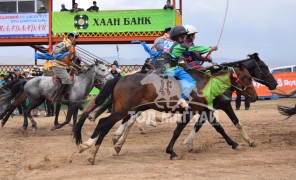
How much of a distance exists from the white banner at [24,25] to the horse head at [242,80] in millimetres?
16095

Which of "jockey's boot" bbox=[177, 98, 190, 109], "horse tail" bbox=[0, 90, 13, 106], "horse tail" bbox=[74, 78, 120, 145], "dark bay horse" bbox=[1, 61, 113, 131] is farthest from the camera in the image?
"horse tail" bbox=[0, 90, 13, 106]

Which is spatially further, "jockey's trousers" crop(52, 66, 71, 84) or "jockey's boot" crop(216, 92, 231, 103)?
"jockey's trousers" crop(52, 66, 71, 84)

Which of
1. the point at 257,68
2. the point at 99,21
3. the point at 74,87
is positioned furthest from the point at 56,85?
the point at 99,21

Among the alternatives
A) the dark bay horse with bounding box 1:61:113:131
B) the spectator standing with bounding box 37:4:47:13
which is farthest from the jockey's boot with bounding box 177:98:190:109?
the spectator standing with bounding box 37:4:47:13

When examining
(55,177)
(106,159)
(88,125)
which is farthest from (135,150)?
(88,125)

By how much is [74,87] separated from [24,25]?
1216cm

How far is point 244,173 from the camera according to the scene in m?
7.37

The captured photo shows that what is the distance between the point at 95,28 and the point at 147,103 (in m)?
15.9

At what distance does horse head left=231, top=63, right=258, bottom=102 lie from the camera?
32.5 ft

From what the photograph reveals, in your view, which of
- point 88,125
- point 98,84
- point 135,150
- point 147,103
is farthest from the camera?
point 88,125

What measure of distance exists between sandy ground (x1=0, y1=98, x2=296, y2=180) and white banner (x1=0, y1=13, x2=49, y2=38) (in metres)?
11.5

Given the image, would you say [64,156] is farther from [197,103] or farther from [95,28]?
[95,28]

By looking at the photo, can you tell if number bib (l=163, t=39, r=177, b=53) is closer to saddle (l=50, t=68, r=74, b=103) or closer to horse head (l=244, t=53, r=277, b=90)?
horse head (l=244, t=53, r=277, b=90)

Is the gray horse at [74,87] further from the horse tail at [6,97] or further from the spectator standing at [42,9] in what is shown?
the spectator standing at [42,9]
